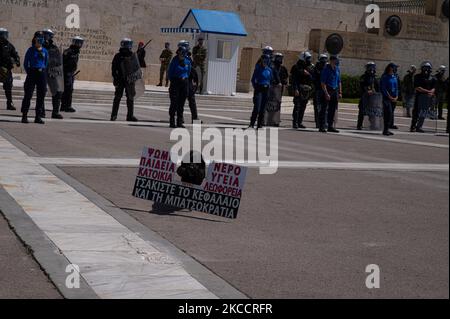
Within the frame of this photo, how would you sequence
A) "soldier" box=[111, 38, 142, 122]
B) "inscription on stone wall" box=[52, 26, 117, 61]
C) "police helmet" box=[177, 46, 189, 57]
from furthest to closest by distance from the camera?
"inscription on stone wall" box=[52, 26, 117, 61] → "soldier" box=[111, 38, 142, 122] → "police helmet" box=[177, 46, 189, 57]

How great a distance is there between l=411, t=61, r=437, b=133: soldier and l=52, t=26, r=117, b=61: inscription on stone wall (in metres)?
17.3

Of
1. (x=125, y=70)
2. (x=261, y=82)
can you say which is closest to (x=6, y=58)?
(x=125, y=70)

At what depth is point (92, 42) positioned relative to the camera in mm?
36031

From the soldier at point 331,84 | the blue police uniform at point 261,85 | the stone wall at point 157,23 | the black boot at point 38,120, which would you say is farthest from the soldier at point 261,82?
the stone wall at point 157,23

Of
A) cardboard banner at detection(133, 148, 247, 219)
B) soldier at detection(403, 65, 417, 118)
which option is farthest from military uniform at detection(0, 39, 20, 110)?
soldier at detection(403, 65, 417, 118)

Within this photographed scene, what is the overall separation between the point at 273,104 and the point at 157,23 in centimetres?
1769

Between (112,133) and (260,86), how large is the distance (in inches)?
169

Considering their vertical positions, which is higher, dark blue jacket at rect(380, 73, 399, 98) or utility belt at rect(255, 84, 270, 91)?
dark blue jacket at rect(380, 73, 399, 98)

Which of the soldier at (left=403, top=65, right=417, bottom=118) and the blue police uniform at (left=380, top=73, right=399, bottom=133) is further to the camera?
the soldier at (left=403, top=65, right=417, bottom=118)

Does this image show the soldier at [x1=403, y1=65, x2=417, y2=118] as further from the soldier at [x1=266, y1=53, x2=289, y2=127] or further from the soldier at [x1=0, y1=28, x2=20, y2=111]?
the soldier at [x1=0, y1=28, x2=20, y2=111]

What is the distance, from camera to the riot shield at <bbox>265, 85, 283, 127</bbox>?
20984 millimetres

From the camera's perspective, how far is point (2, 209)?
7801mm
